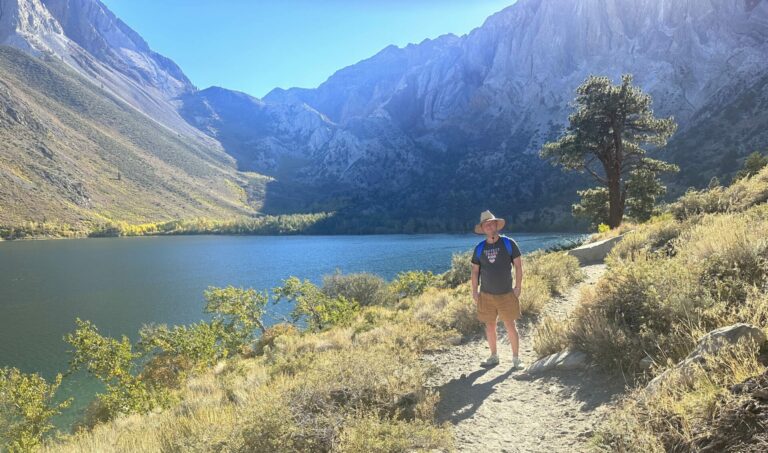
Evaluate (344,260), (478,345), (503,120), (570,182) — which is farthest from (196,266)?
(503,120)

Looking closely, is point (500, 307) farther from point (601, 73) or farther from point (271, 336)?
point (601, 73)

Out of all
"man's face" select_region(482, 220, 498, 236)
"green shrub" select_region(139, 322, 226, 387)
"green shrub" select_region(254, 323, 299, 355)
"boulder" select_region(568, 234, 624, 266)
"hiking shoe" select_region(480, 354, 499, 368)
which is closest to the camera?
"man's face" select_region(482, 220, 498, 236)

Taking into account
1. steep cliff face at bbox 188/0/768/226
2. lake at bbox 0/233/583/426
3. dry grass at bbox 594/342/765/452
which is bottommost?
lake at bbox 0/233/583/426

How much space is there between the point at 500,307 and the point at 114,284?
59.2 metres

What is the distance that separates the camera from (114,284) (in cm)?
5297

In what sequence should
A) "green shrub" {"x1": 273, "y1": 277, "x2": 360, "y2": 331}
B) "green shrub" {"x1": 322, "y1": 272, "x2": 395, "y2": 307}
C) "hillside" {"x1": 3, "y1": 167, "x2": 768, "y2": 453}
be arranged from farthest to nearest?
"green shrub" {"x1": 322, "y1": 272, "x2": 395, "y2": 307}, "green shrub" {"x1": 273, "y1": 277, "x2": 360, "y2": 331}, "hillside" {"x1": 3, "y1": 167, "x2": 768, "y2": 453}

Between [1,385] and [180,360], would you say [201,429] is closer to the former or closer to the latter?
[1,385]

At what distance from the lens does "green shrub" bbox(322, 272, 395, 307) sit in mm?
Answer: 29781

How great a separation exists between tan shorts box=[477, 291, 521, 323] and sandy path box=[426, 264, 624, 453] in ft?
2.73

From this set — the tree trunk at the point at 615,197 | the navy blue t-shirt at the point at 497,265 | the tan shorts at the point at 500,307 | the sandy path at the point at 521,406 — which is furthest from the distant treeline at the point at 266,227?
the sandy path at the point at 521,406

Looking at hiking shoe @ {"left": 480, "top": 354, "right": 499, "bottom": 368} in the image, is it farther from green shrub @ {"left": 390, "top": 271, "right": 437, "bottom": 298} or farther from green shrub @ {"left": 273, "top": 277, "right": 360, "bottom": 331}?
green shrub @ {"left": 390, "top": 271, "right": 437, "bottom": 298}

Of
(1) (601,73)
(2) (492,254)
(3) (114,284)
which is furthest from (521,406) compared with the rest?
(1) (601,73)

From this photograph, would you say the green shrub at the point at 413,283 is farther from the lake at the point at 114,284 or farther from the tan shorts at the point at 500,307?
the tan shorts at the point at 500,307

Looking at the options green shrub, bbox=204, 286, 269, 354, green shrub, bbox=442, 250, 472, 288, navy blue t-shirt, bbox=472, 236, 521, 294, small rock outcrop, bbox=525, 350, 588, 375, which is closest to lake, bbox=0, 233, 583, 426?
green shrub, bbox=204, 286, 269, 354
